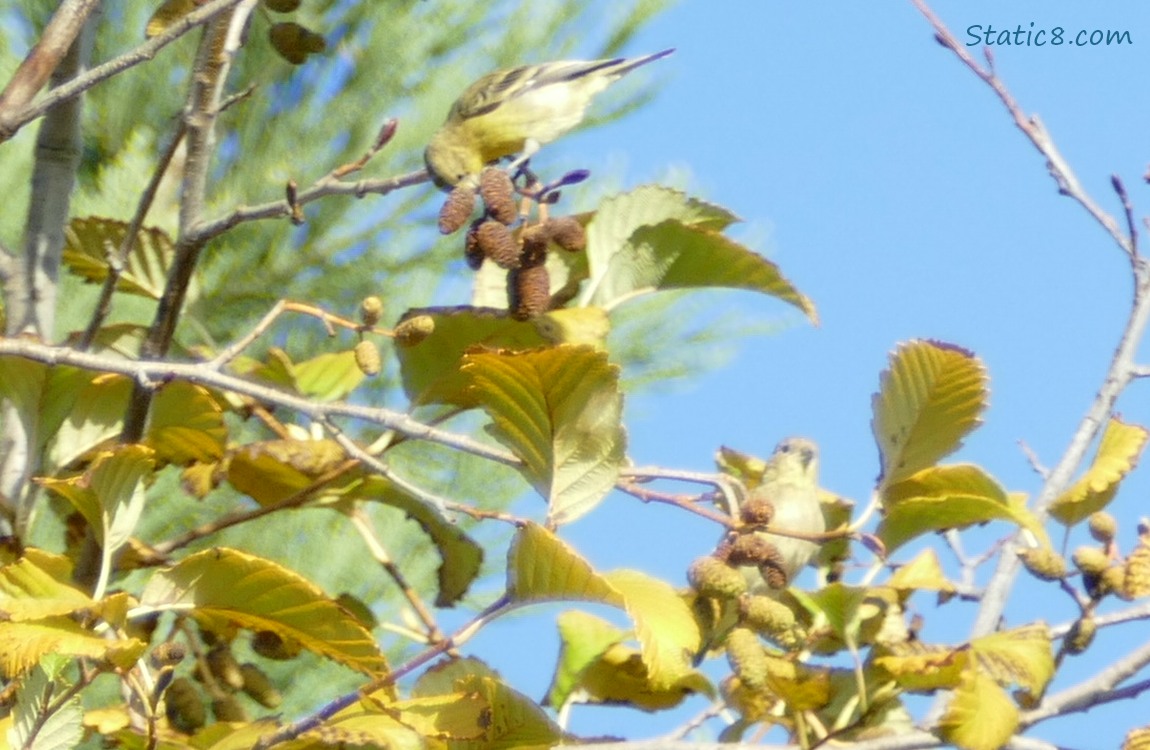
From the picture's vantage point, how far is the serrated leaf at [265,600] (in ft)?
2.45

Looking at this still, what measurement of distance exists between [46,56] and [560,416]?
0.34m

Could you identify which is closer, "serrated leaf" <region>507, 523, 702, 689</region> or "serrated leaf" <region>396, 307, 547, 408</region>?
"serrated leaf" <region>507, 523, 702, 689</region>

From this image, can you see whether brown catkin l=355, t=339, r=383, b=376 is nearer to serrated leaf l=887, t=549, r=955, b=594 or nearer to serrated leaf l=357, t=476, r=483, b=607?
serrated leaf l=357, t=476, r=483, b=607

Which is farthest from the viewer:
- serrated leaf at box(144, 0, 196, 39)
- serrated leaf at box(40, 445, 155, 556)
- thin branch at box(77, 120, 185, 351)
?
serrated leaf at box(144, 0, 196, 39)

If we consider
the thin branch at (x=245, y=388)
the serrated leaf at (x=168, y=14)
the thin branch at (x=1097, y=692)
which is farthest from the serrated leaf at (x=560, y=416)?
the serrated leaf at (x=168, y=14)

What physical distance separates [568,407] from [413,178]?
139 millimetres

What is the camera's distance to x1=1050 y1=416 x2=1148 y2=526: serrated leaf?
855 millimetres

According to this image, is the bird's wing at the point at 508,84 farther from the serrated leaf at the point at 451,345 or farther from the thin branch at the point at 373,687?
Answer: the thin branch at the point at 373,687

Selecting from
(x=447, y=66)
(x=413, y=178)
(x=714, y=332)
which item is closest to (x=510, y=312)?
(x=413, y=178)

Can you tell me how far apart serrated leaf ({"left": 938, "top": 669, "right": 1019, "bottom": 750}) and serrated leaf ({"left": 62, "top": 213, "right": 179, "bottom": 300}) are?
1.92 ft

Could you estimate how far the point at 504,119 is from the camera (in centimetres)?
101

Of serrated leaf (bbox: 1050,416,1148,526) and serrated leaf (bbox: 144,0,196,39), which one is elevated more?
serrated leaf (bbox: 144,0,196,39)

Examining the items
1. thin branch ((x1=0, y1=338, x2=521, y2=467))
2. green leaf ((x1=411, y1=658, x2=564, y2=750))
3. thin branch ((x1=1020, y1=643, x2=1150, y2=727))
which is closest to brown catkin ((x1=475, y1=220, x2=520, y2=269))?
thin branch ((x1=0, y1=338, x2=521, y2=467))

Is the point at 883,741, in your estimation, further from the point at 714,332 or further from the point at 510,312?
the point at 714,332
